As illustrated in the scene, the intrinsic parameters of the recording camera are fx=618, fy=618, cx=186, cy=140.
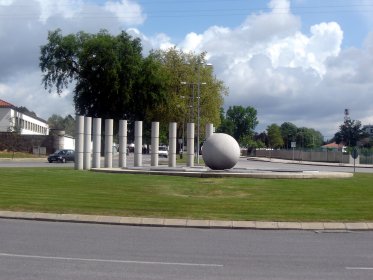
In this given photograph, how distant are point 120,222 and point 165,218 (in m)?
1.24

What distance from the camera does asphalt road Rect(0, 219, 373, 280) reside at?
9180 millimetres

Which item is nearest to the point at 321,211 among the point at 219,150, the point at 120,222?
the point at 120,222

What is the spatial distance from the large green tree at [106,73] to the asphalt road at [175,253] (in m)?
53.4

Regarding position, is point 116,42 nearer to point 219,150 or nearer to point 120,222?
point 219,150

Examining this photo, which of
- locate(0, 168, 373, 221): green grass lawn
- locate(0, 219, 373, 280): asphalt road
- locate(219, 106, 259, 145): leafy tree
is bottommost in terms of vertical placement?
locate(0, 219, 373, 280): asphalt road

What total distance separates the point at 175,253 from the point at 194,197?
31.7 ft

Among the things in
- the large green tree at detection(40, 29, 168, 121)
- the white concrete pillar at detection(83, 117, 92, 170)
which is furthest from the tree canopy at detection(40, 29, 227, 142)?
the white concrete pillar at detection(83, 117, 92, 170)

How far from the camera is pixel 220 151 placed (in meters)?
31.8

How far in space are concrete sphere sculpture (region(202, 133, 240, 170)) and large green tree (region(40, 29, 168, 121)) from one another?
36.4 metres

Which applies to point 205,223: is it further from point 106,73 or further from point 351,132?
point 351,132

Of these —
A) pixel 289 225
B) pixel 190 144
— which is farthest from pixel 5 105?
pixel 289 225

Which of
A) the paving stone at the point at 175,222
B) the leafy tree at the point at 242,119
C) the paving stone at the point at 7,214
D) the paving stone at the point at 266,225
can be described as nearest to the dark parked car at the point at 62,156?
the paving stone at the point at 7,214

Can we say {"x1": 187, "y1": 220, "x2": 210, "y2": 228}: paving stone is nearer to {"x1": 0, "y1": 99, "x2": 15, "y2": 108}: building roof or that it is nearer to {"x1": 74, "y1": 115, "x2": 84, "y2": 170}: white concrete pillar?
{"x1": 74, "y1": 115, "x2": 84, "y2": 170}: white concrete pillar

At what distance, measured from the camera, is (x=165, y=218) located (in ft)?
54.1
